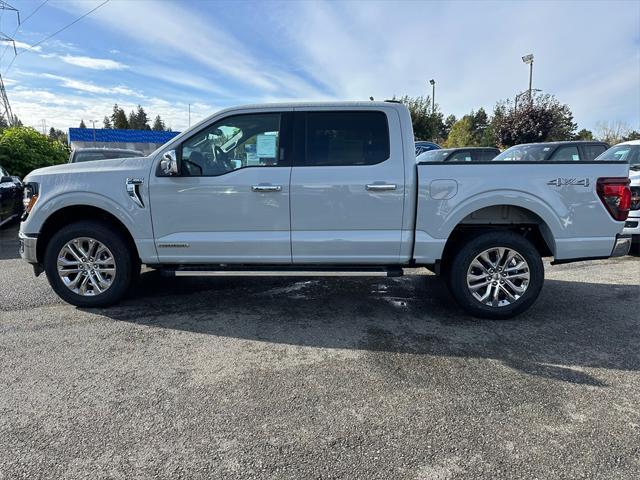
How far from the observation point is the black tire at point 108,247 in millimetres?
4391

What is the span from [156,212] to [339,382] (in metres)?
2.50

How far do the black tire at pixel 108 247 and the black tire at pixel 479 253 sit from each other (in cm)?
338

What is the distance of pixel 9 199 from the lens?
9.09 metres

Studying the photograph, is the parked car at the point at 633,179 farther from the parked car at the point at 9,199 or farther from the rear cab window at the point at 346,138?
the parked car at the point at 9,199

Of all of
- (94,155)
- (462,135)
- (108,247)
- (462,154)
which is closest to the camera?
(108,247)

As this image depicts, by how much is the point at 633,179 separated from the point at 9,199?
12.0 metres

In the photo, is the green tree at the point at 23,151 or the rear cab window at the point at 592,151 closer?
the rear cab window at the point at 592,151

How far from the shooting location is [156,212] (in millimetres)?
4289

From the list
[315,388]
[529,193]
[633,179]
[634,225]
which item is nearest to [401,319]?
[315,388]

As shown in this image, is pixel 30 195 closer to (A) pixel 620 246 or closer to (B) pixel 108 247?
(B) pixel 108 247

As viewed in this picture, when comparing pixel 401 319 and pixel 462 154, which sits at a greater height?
pixel 462 154

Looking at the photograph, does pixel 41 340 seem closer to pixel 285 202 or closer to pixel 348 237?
pixel 285 202

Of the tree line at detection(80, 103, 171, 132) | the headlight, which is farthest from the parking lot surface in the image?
the tree line at detection(80, 103, 171, 132)

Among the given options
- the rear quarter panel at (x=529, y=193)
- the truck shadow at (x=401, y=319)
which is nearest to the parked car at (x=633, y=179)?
the truck shadow at (x=401, y=319)
